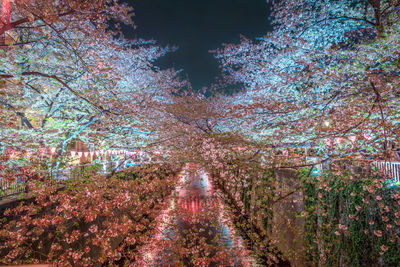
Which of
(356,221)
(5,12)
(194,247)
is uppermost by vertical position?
(5,12)

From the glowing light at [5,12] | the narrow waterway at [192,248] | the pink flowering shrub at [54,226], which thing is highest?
the glowing light at [5,12]

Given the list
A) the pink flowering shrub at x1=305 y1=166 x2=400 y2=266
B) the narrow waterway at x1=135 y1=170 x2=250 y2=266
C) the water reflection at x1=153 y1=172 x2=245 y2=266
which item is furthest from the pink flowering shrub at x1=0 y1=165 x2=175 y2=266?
the pink flowering shrub at x1=305 y1=166 x2=400 y2=266

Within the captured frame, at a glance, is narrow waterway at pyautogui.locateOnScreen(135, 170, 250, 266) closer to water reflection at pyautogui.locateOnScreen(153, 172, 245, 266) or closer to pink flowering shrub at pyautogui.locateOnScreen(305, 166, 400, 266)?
water reflection at pyautogui.locateOnScreen(153, 172, 245, 266)

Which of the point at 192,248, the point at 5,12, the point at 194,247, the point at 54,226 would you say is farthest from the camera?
the point at 194,247

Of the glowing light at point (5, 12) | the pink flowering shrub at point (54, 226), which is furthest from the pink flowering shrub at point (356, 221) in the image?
the glowing light at point (5, 12)

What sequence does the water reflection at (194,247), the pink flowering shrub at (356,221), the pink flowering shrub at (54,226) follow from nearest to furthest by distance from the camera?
the pink flowering shrub at (356,221)
the pink flowering shrub at (54,226)
the water reflection at (194,247)

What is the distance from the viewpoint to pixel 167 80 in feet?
55.0

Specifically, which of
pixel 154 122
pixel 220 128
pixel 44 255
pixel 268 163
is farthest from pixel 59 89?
pixel 268 163

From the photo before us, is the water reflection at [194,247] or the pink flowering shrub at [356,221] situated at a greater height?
the pink flowering shrub at [356,221]

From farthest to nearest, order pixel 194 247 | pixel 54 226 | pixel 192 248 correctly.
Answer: pixel 194 247 < pixel 192 248 < pixel 54 226

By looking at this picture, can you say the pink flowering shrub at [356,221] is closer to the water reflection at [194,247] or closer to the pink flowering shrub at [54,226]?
the water reflection at [194,247]

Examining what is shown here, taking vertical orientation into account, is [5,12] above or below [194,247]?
above

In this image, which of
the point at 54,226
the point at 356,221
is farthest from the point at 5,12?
the point at 356,221

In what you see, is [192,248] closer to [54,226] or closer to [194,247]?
[194,247]
